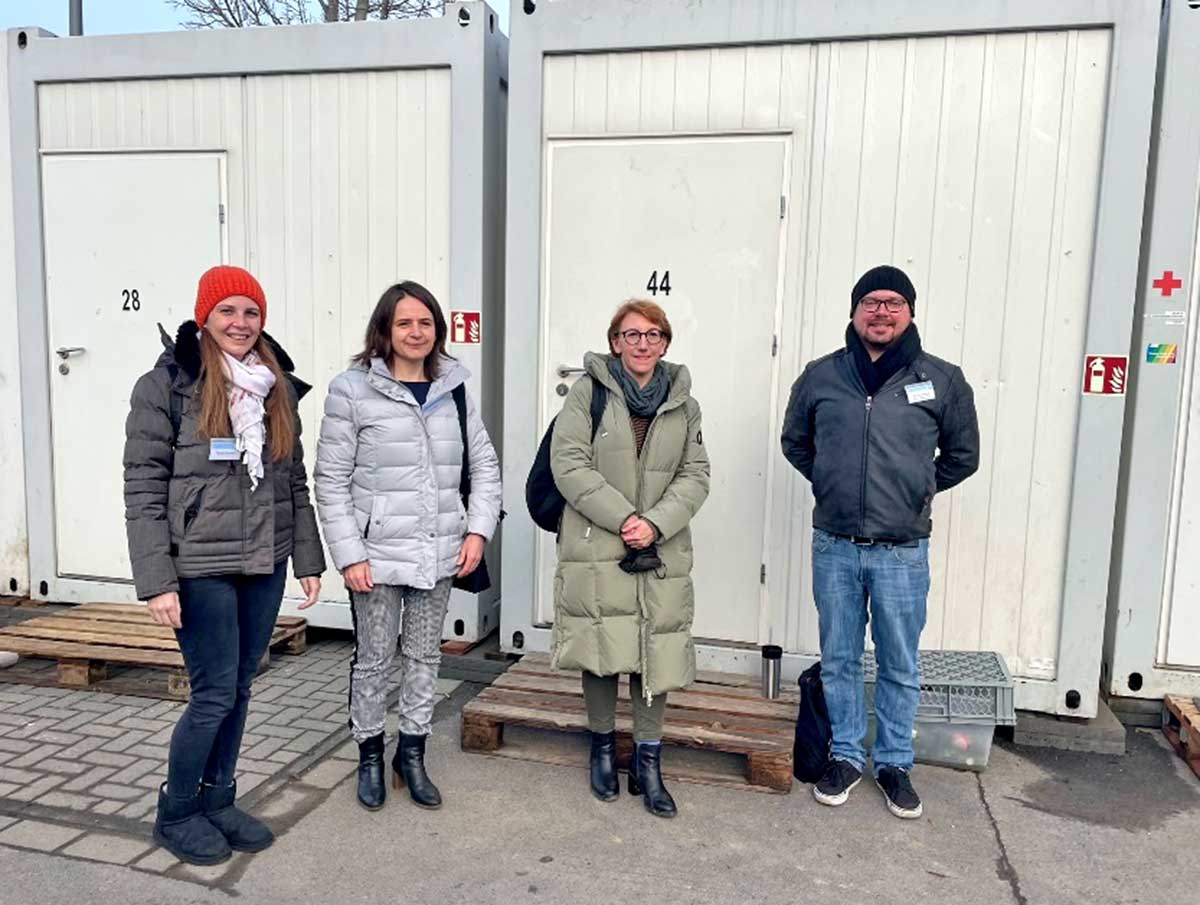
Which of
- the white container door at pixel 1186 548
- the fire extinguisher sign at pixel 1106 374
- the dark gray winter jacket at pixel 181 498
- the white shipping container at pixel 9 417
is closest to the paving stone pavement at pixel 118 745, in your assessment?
the dark gray winter jacket at pixel 181 498

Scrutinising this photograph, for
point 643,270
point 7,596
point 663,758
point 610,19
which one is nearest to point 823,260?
point 643,270

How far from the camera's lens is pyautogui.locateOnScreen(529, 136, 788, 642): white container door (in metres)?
4.33

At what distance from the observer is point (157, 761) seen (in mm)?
3764

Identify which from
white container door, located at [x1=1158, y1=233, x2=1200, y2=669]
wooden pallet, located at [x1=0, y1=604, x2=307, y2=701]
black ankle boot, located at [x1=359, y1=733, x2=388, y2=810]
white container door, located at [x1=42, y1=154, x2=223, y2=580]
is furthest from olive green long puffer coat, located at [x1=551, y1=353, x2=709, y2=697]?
white container door, located at [x1=42, y1=154, x2=223, y2=580]

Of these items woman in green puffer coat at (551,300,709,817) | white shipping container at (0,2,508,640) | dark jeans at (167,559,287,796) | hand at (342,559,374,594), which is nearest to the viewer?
dark jeans at (167,559,287,796)

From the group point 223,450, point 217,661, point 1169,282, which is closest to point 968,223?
point 1169,282

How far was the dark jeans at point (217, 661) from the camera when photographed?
287cm

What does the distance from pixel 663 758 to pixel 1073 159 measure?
2996 mm

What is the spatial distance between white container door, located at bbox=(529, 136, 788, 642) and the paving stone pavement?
1.72 metres

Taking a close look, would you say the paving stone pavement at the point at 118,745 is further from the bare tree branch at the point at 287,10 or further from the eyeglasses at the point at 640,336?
the bare tree branch at the point at 287,10

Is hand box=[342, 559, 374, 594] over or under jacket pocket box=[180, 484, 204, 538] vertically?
under

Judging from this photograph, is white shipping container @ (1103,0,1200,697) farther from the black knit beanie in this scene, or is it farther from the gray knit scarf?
the gray knit scarf

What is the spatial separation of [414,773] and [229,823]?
64 centimetres

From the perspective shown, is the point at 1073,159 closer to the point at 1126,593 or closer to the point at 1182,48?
the point at 1182,48
